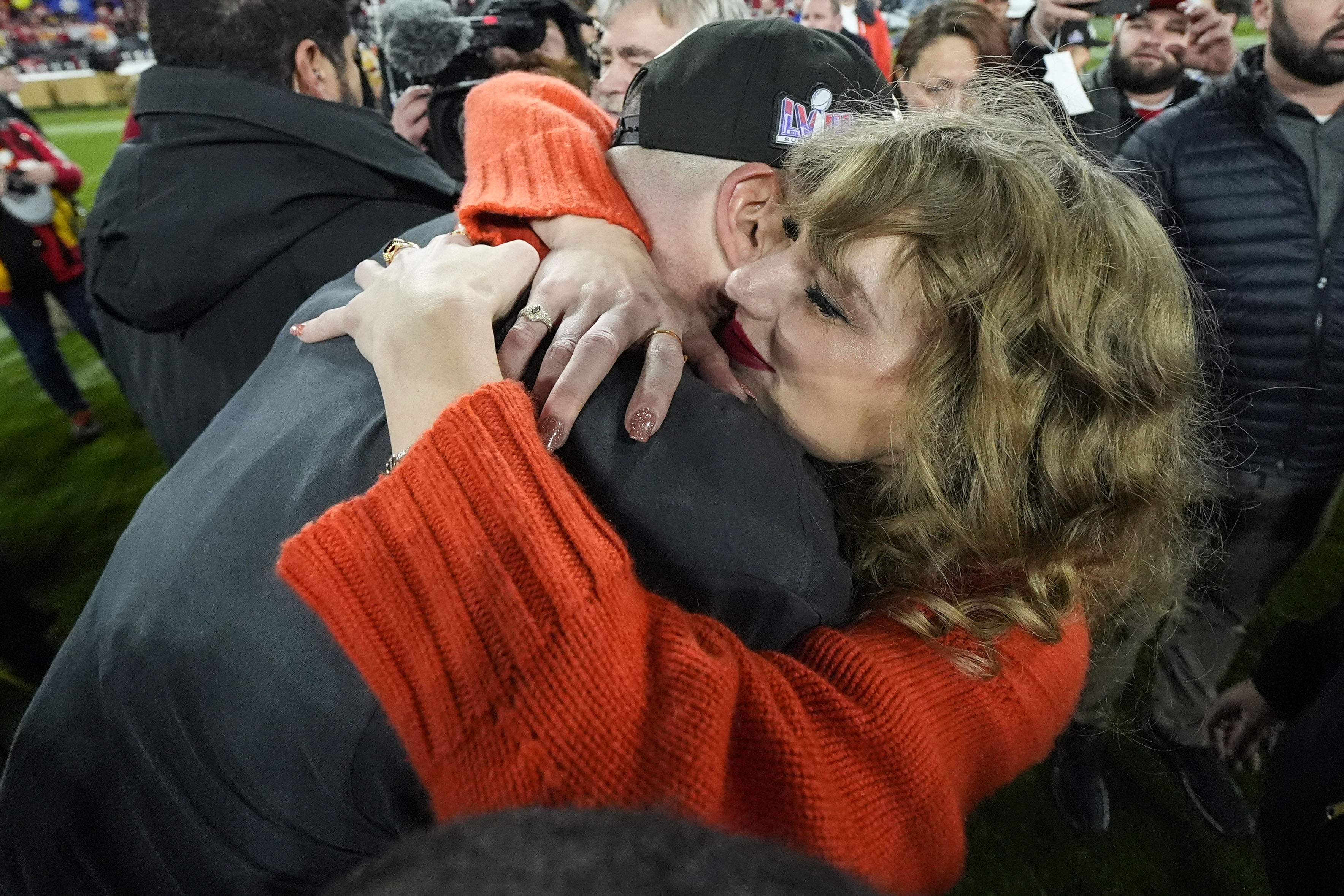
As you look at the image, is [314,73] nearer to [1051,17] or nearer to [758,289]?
[758,289]

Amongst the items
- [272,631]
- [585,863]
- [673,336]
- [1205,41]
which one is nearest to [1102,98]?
[1205,41]

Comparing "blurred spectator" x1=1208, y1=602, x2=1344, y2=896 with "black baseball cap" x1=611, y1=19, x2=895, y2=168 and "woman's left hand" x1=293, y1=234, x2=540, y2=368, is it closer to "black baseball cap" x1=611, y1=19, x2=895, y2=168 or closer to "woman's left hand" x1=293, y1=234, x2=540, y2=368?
"black baseball cap" x1=611, y1=19, x2=895, y2=168

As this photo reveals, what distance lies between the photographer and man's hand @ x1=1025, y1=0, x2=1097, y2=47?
2.97 m

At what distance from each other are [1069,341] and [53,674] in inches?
55.0

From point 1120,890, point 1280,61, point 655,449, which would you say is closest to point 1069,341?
point 655,449

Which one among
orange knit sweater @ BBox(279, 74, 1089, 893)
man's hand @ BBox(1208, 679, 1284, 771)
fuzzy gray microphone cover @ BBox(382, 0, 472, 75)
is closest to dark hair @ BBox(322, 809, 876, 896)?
orange knit sweater @ BBox(279, 74, 1089, 893)

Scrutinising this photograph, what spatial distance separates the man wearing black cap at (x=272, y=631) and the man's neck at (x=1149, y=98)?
3.07 meters

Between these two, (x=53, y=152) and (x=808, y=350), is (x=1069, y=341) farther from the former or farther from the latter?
(x=53, y=152)

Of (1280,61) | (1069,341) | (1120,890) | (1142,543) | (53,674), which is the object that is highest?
(1280,61)

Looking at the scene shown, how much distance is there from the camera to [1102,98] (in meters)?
2.89

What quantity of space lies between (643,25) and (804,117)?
127 centimetres

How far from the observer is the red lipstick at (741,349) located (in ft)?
3.90

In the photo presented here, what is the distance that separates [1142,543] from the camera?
→ 1246mm

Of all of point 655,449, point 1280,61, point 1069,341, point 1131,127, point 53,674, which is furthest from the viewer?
point 1131,127
